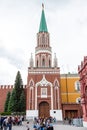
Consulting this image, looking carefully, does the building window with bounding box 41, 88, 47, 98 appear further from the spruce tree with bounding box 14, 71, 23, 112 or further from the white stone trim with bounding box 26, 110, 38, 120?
the spruce tree with bounding box 14, 71, 23, 112

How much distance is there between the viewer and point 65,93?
42.3 m

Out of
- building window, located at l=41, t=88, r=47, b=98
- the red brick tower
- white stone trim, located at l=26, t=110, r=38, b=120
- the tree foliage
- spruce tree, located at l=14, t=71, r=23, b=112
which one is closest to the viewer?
white stone trim, located at l=26, t=110, r=38, b=120

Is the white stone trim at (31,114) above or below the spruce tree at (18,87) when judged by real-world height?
below

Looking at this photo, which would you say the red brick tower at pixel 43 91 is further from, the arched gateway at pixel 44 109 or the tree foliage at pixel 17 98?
the tree foliage at pixel 17 98

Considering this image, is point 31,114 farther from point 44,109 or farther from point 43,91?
point 43,91

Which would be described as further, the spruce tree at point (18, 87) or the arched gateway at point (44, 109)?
the spruce tree at point (18, 87)

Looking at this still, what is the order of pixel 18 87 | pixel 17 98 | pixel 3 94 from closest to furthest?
1. pixel 17 98
2. pixel 18 87
3. pixel 3 94

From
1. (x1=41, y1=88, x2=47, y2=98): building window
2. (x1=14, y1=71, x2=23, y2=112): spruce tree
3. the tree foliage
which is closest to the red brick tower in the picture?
(x1=41, y1=88, x2=47, y2=98): building window

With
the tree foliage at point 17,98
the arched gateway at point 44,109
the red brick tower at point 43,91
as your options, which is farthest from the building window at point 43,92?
the tree foliage at point 17,98

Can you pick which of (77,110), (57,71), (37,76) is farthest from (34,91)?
(77,110)

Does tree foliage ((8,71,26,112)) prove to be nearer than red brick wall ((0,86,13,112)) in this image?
Yes

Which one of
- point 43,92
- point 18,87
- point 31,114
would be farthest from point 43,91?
point 18,87

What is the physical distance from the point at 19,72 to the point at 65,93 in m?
14.4

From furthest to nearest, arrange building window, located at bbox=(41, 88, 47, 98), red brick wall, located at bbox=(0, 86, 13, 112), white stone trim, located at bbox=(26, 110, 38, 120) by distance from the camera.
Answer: red brick wall, located at bbox=(0, 86, 13, 112)
building window, located at bbox=(41, 88, 47, 98)
white stone trim, located at bbox=(26, 110, 38, 120)
